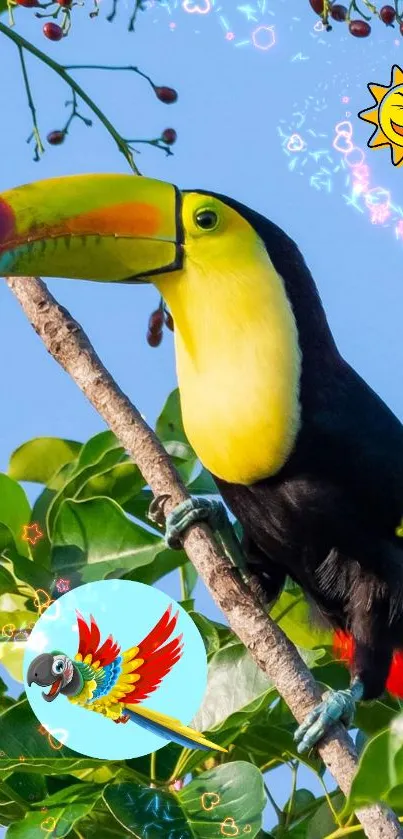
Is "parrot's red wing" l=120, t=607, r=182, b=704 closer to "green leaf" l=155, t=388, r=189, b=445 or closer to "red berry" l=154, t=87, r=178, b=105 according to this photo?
"green leaf" l=155, t=388, r=189, b=445

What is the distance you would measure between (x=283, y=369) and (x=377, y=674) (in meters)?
0.36

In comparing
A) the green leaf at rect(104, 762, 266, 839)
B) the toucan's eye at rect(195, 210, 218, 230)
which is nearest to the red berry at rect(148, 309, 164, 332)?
the toucan's eye at rect(195, 210, 218, 230)

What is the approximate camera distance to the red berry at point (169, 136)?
150cm

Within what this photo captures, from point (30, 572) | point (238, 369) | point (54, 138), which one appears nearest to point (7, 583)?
point (30, 572)

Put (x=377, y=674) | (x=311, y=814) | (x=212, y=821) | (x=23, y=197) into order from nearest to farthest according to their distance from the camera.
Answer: (x=212, y=821), (x=311, y=814), (x=23, y=197), (x=377, y=674)

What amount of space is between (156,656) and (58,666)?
0.31ft

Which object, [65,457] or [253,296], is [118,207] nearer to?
[253,296]

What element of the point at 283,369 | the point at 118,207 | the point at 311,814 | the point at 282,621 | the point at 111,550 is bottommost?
the point at 311,814

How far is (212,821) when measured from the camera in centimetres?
104

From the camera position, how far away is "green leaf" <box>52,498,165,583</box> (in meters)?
1.20

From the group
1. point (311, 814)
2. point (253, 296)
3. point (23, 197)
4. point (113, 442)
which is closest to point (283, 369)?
point (253, 296)

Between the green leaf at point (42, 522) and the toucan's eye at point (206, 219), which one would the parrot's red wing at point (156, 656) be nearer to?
the green leaf at point (42, 522)

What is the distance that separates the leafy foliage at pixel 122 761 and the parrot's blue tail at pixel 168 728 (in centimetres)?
2

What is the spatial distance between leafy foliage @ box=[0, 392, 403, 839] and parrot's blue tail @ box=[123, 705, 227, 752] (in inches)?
0.8
